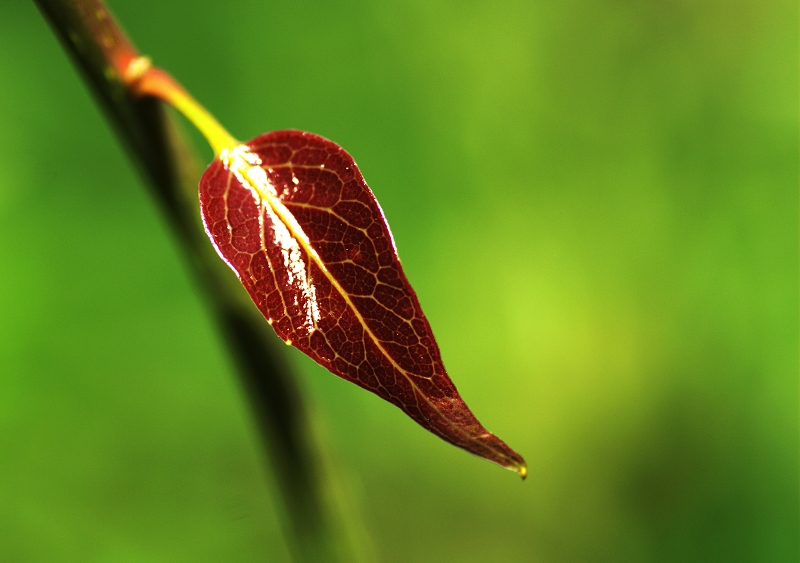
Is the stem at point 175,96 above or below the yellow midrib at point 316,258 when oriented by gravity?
above

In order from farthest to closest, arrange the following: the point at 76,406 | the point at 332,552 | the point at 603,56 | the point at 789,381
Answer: the point at 603,56 → the point at 789,381 → the point at 76,406 → the point at 332,552

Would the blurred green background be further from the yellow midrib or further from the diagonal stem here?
the yellow midrib

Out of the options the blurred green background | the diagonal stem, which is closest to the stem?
the diagonal stem

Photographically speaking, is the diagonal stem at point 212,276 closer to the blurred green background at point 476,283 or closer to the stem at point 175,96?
A: the stem at point 175,96

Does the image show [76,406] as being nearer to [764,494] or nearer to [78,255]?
[78,255]

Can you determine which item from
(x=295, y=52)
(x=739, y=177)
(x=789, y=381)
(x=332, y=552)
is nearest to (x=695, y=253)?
(x=739, y=177)

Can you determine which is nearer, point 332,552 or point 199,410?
point 332,552

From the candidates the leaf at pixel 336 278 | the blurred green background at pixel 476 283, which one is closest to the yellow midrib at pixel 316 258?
the leaf at pixel 336 278

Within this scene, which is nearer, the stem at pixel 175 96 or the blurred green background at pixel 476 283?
the stem at pixel 175 96
